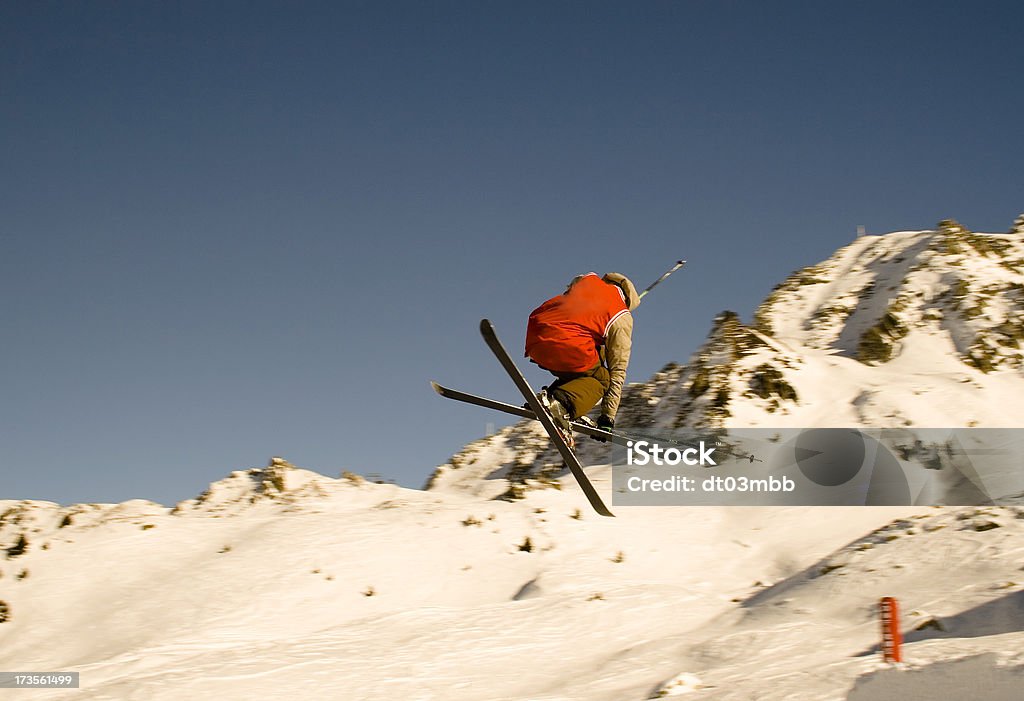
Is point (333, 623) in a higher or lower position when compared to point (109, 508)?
lower

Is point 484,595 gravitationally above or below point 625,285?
below

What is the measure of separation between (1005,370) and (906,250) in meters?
17.2

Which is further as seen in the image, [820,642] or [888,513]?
[888,513]

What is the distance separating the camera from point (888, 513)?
20.5 metres

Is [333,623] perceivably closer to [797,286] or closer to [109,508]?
[109,508]

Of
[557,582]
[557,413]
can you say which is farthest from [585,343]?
[557,582]

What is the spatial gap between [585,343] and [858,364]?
28.5 metres

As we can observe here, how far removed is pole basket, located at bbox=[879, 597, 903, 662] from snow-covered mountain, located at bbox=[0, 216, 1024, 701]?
0.19 m

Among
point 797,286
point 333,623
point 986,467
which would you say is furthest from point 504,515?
point 797,286

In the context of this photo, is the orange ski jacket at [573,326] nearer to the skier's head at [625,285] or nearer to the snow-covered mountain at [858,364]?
the skier's head at [625,285]

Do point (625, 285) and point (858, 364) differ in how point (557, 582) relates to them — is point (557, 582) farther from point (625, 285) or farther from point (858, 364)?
point (858, 364)

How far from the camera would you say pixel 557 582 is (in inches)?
653

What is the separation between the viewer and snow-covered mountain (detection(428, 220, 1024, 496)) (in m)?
26.7

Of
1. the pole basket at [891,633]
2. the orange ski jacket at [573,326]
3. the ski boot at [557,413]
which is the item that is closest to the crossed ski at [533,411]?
the ski boot at [557,413]
